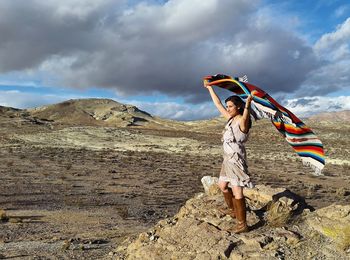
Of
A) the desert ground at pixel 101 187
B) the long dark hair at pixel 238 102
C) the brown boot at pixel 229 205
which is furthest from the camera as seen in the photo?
the desert ground at pixel 101 187

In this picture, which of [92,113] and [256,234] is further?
[92,113]

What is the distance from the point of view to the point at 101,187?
63.2ft

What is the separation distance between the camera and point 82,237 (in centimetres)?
988

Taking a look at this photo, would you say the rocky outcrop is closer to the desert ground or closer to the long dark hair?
the long dark hair

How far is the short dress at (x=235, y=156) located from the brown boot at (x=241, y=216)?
243mm

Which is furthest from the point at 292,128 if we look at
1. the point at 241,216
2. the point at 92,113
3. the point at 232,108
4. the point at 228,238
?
the point at 92,113

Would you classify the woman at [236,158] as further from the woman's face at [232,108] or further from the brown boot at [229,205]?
the brown boot at [229,205]

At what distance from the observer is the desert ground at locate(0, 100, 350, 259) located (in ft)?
33.0

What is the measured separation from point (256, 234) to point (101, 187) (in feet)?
45.7

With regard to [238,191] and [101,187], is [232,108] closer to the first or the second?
[238,191]

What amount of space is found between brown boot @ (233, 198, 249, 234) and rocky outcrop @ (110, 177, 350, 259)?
85 mm

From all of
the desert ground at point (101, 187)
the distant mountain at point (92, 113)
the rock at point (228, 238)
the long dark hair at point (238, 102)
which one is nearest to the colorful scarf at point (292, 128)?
the long dark hair at point (238, 102)

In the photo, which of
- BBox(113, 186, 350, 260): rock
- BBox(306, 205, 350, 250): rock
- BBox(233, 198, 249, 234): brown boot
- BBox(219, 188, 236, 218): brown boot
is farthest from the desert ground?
BBox(306, 205, 350, 250): rock

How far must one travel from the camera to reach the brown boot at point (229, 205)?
21.0 ft
